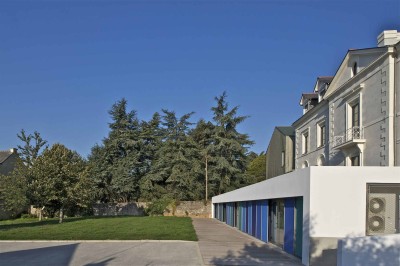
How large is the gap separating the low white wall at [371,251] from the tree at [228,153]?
4598 cm

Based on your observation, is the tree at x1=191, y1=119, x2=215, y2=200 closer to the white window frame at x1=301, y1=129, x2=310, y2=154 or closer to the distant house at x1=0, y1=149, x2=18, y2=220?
the distant house at x1=0, y1=149, x2=18, y2=220

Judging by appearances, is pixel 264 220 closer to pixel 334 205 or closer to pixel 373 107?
pixel 373 107

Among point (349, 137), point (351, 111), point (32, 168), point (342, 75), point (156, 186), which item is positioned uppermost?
point (342, 75)

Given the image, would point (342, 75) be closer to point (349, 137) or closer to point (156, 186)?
point (349, 137)

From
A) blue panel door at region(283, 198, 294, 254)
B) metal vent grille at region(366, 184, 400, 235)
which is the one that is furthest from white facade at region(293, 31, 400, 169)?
metal vent grille at region(366, 184, 400, 235)

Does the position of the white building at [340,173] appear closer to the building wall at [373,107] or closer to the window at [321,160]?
the building wall at [373,107]

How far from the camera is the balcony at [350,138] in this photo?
70.5 ft

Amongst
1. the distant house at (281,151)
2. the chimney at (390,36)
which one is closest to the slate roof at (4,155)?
the distant house at (281,151)

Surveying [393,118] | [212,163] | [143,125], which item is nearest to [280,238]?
[393,118]

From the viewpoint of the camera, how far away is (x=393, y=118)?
1864 centimetres

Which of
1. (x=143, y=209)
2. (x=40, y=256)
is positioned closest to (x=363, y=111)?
(x=40, y=256)

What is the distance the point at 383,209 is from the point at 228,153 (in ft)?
148

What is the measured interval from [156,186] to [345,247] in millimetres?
49033

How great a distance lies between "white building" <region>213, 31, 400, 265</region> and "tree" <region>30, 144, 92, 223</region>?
1193cm
